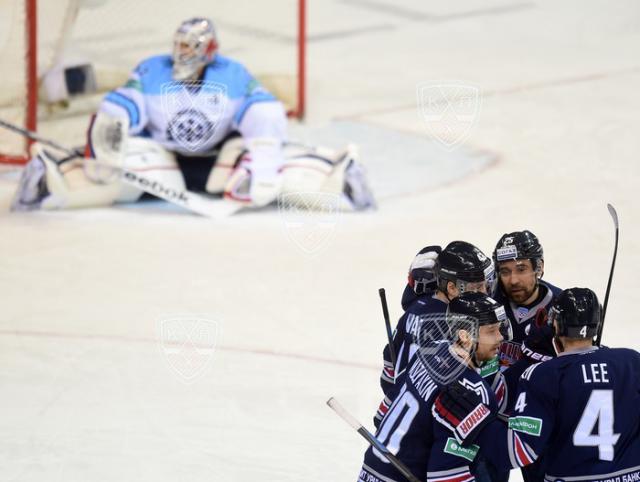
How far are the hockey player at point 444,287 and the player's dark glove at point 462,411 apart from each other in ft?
0.98

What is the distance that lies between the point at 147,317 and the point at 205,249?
100 cm

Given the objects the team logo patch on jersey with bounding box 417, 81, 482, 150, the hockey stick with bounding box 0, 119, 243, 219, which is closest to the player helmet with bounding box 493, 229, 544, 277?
the hockey stick with bounding box 0, 119, 243, 219

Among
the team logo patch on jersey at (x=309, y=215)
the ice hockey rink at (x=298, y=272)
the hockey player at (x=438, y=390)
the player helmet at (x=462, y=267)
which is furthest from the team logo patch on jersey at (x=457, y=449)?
the team logo patch on jersey at (x=309, y=215)

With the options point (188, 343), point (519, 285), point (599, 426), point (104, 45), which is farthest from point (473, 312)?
point (104, 45)

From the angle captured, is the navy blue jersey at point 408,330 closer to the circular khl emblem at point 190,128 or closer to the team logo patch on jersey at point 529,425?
the team logo patch on jersey at point 529,425

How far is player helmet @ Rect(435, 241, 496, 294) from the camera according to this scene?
13.5ft

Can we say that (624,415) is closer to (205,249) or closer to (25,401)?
(25,401)

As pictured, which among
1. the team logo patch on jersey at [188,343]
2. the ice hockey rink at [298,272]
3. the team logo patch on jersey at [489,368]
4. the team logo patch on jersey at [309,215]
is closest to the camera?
the team logo patch on jersey at [489,368]

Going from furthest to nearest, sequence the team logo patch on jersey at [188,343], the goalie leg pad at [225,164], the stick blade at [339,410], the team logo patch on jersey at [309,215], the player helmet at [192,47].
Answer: the goalie leg pad at [225,164] < the player helmet at [192,47] < the team logo patch on jersey at [309,215] < the team logo patch on jersey at [188,343] < the stick blade at [339,410]

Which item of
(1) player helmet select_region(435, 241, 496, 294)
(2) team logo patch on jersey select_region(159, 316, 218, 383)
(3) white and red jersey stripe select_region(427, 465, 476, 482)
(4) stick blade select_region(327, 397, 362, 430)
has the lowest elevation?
(2) team logo patch on jersey select_region(159, 316, 218, 383)

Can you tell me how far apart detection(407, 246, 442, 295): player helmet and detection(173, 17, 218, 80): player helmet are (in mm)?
3548

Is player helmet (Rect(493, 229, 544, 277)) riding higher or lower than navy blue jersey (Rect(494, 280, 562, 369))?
higher

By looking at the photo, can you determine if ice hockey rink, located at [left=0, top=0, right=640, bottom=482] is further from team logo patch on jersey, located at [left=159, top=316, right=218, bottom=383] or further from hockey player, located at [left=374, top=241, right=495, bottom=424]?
hockey player, located at [left=374, top=241, right=495, bottom=424]

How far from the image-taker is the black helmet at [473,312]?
380 cm
